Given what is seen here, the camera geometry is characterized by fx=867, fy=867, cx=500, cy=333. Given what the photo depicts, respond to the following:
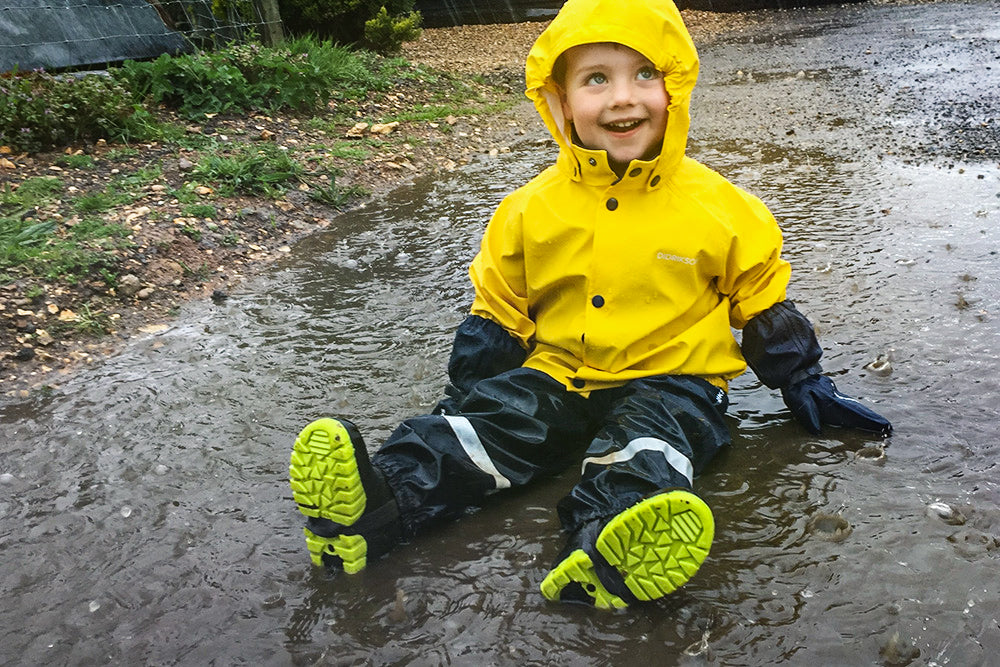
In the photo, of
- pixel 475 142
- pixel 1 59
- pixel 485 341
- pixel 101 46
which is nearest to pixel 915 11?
pixel 475 142

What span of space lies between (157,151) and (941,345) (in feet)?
15.4

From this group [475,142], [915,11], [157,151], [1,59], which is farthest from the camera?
[915,11]

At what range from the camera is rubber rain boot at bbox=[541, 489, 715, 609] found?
6.11ft

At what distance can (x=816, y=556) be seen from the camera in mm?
2125

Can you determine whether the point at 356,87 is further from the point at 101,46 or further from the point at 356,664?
the point at 356,664

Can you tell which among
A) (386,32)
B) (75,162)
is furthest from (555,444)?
(386,32)

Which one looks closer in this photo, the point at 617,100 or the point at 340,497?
the point at 340,497

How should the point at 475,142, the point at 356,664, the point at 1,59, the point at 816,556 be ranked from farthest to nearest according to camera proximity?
the point at 475,142 → the point at 1,59 → the point at 816,556 → the point at 356,664

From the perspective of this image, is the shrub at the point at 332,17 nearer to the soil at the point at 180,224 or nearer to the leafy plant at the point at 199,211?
the soil at the point at 180,224

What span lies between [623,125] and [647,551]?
4.06 feet

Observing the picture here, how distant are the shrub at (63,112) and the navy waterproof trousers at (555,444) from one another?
4.03m

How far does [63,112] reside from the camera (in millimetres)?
5371

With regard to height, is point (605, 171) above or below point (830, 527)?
above

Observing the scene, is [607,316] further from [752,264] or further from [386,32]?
[386,32]
